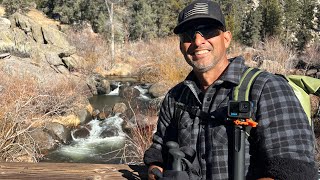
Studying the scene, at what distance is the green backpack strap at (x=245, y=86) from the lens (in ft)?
4.28

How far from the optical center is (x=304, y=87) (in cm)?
139

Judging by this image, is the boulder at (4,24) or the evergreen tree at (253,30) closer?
the boulder at (4,24)

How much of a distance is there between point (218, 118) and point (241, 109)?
0.61 feet

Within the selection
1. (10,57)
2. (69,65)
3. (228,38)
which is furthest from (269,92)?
(69,65)

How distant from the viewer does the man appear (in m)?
1.20

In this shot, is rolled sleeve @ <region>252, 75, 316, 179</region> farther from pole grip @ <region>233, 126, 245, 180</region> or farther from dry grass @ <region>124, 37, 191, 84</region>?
dry grass @ <region>124, 37, 191, 84</region>

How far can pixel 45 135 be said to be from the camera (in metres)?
8.20

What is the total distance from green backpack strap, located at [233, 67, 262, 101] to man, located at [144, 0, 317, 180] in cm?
2

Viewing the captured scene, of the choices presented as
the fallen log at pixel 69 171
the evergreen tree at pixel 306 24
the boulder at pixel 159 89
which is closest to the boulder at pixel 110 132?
the boulder at pixel 159 89

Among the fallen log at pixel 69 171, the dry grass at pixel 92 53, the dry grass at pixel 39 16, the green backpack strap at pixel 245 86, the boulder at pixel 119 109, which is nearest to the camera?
the green backpack strap at pixel 245 86

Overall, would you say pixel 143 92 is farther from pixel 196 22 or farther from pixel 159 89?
pixel 196 22

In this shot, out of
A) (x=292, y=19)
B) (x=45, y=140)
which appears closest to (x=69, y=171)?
(x=45, y=140)

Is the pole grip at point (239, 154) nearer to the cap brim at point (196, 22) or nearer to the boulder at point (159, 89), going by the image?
the cap brim at point (196, 22)

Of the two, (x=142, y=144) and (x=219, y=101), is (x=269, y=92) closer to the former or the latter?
(x=219, y=101)
